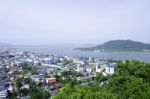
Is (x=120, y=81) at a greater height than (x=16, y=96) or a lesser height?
greater

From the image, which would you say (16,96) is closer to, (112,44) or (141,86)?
(141,86)

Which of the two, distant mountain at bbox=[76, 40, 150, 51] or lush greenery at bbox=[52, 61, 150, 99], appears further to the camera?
distant mountain at bbox=[76, 40, 150, 51]

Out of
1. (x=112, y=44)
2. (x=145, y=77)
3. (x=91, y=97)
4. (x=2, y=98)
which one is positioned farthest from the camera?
(x=112, y=44)

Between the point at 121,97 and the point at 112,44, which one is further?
the point at 112,44

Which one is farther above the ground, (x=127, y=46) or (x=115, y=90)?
(x=127, y=46)

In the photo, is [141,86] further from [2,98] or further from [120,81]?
[2,98]

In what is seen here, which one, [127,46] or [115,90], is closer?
[115,90]

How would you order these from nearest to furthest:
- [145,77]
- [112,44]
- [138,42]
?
[145,77]
[138,42]
[112,44]

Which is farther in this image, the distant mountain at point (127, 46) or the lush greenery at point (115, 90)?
the distant mountain at point (127, 46)

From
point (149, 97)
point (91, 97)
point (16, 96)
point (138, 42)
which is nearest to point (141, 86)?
point (149, 97)
